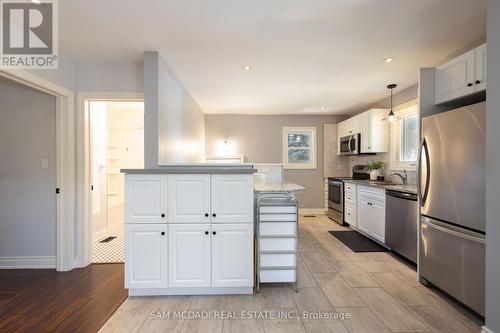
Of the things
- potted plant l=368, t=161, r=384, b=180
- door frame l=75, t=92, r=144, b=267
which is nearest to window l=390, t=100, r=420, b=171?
potted plant l=368, t=161, r=384, b=180

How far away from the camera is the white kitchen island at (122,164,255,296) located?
2.33 m

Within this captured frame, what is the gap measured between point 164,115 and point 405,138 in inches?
151

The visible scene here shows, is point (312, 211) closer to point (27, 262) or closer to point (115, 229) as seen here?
point (115, 229)

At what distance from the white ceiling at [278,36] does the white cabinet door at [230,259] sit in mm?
1857

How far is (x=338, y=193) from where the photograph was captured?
16.9 feet

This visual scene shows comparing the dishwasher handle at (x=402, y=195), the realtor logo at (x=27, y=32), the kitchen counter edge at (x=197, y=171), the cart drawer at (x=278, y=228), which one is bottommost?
the cart drawer at (x=278, y=228)

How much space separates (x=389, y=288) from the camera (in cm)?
251

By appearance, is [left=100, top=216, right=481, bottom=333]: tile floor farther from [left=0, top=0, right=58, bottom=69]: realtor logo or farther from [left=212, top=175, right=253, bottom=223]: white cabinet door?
[left=0, top=0, right=58, bottom=69]: realtor logo

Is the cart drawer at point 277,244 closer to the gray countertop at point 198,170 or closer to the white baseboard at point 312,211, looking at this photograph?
the gray countertop at point 198,170

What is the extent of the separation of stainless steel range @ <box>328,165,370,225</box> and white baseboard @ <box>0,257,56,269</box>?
4.76 metres

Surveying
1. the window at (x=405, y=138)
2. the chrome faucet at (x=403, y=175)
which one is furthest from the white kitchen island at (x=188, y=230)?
the window at (x=405, y=138)

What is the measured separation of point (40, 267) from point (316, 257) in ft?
11.4

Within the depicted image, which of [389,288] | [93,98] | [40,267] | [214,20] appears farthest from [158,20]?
[389,288]

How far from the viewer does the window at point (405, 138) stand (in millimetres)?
3887
